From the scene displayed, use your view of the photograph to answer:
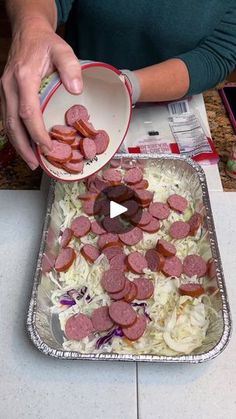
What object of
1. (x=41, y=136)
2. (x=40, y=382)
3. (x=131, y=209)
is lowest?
(x=40, y=382)

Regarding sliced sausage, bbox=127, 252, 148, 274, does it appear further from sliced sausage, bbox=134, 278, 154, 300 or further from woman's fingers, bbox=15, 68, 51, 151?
woman's fingers, bbox=15, 68, 51, 151

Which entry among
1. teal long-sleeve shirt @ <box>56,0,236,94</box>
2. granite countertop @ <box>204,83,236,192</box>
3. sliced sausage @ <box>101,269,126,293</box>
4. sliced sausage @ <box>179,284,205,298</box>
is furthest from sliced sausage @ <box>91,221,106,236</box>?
teal long-sleeve shirt @ <box>56,0,236,94</box>

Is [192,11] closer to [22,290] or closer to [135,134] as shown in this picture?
[135,134]

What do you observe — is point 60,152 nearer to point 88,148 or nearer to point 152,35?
point 88,148

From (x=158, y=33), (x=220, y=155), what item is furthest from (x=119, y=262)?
(x=158, y=33)

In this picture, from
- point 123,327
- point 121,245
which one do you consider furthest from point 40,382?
point 121,245

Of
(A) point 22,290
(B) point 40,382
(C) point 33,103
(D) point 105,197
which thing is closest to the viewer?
(C) point 33,103

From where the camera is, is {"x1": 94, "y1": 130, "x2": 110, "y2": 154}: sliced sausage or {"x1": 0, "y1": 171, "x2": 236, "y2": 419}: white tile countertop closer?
{"x1": 0, "y1": 171, "x2": 236, "y2": 419}: white tile countertop
